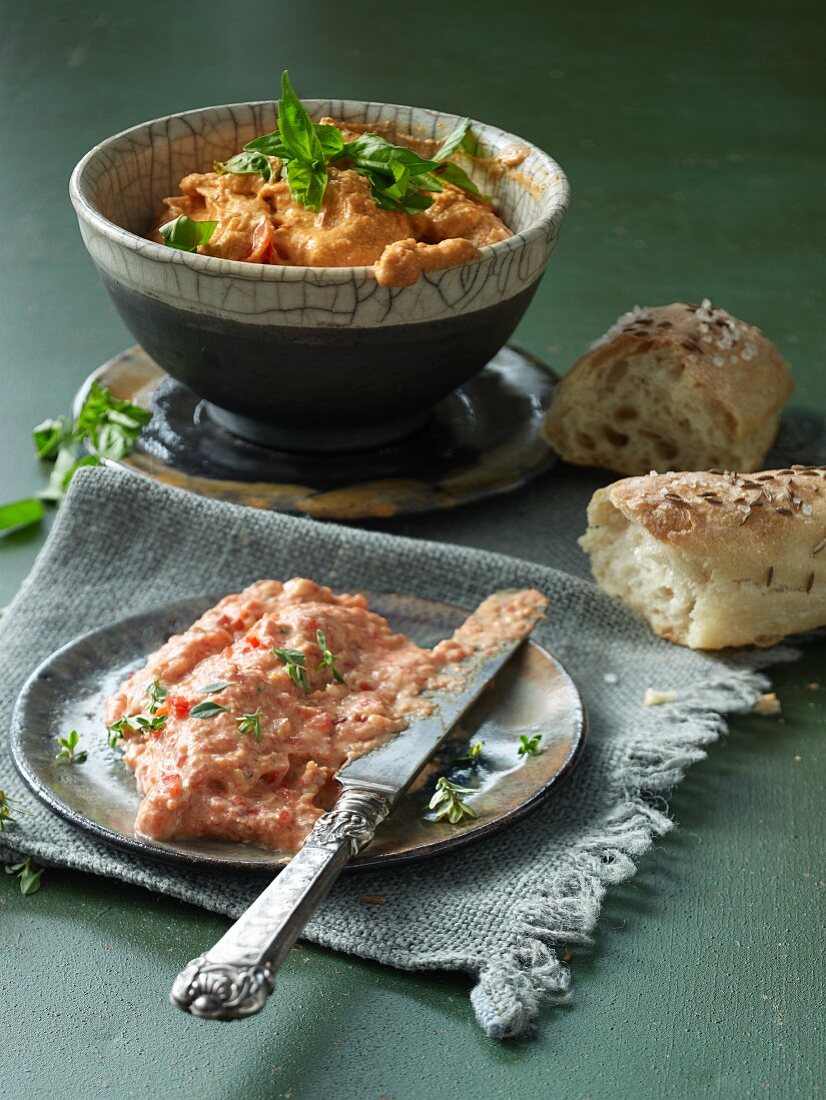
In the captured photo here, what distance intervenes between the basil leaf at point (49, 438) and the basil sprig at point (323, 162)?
511 millimetres

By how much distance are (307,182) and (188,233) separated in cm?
19

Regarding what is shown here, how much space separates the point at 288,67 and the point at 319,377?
2570 millimetres

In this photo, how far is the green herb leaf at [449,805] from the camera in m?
1.52

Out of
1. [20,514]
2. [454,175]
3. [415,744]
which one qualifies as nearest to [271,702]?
[415,744]

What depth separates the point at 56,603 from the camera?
6.36ft

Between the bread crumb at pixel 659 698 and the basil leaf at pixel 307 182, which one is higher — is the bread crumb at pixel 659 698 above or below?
below

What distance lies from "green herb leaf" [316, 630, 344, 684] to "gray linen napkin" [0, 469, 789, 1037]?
25 centimetres

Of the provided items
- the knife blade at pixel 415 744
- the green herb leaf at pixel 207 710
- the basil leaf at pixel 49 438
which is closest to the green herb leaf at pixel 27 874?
the green herb leaf at pixel 207 710

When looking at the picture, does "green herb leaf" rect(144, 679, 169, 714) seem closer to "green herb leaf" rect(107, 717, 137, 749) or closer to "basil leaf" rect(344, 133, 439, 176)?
"green herb leaf" rect(107, 717, 137, 749)

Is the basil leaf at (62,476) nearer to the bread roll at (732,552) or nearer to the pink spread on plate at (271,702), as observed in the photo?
the pink spread on plate at (271,702)

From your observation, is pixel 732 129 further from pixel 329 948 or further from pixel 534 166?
pixel 329 948

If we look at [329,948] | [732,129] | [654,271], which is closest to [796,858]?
[329,948]

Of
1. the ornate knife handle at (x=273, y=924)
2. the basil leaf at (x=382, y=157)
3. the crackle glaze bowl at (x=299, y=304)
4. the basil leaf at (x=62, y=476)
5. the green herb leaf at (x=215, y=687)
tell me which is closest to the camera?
the ornate knife handle at (x=273, y=924)

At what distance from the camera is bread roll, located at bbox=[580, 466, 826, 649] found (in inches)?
74.1
